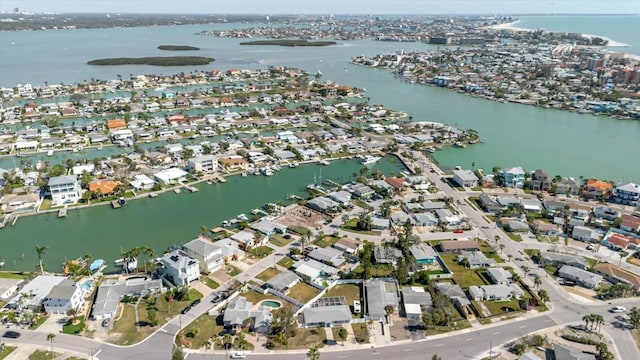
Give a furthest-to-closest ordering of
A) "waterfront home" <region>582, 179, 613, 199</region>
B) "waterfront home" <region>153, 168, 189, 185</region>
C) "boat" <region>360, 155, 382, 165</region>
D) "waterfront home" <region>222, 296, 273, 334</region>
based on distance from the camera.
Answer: "boat" <region>360, 155, 382, 165</region>, "waterfront home" <region>153, 168, 189, 185</region>, "waterfront home" <region>582, 179, 613, 199</region>, "waterfront home" <region>222, 296, 273, 334</region>

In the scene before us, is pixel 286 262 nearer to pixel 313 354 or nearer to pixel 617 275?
pixel 313 354

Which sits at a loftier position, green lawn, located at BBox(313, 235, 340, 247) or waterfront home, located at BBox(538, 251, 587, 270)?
waterfront home, located at BBox(538, 251, 587, 270)

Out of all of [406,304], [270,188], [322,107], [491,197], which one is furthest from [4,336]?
[322,107]

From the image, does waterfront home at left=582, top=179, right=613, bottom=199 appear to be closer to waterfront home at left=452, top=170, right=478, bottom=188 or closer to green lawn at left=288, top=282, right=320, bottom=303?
waterfront home at left=452, top=170, right=478, bottom=188

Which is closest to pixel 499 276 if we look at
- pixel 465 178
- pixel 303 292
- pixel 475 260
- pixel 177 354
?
pixel 475 260

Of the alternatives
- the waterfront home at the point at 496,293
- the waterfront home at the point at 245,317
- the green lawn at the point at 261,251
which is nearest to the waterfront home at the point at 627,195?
the waterfront home at the point at 496,293

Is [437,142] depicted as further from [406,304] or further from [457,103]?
[406,304]

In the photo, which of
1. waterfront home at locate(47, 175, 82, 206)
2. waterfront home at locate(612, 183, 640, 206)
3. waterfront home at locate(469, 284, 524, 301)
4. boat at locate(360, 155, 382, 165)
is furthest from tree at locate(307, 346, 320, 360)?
waterfront home at locate(612, 183, 640, 206)
